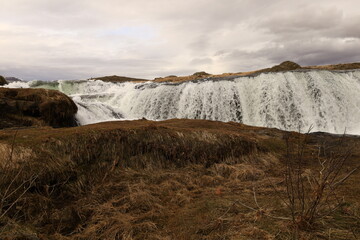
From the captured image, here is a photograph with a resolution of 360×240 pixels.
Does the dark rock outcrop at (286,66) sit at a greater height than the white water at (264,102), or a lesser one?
greater

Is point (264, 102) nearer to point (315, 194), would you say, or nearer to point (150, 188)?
point (150, 188)

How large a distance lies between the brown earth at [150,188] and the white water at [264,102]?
1256 centimetres

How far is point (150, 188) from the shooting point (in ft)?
20.5

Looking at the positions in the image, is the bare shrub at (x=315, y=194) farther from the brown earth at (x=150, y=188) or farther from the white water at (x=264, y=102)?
the white water at (x=264, y=102)

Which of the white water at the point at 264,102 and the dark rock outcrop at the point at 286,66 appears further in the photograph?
the dark rock outcrop at the point at 286,66

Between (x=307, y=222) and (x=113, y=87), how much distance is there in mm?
41276

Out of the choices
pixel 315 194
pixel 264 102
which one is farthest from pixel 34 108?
pixel 264 102

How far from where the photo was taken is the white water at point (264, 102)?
21.9 meters

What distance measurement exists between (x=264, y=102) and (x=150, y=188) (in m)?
19.9

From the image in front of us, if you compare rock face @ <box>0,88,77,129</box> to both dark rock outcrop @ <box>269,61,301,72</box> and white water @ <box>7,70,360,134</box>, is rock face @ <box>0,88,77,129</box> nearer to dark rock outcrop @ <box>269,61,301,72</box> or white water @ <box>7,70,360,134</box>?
white water @ <box>7,70,360,134</box>

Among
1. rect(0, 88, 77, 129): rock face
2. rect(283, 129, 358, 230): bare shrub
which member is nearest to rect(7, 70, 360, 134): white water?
rect(0, 88, 77, 129): rock face

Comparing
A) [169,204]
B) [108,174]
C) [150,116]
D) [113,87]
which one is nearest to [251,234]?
[169,204]

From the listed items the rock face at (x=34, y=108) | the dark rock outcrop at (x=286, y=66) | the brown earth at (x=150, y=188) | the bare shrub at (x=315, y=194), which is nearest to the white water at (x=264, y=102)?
the rock face at (x=34, y=108)

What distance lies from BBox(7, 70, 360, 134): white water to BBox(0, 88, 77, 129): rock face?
4.54 metres
